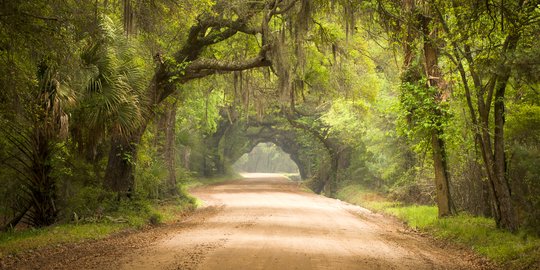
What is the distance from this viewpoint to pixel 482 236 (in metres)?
11.1

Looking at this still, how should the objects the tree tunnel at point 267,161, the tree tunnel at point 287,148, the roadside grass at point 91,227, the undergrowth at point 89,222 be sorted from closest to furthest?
the roadside grass at point 91,227
the undergrowth at point 89,222
the tree tunnel at point 287,148
the tree tunnel at point 267,161

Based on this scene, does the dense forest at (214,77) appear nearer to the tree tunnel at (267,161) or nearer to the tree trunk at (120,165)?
the tree trunk at (120,165)

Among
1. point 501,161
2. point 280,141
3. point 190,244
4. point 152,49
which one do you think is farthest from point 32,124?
point 280,141

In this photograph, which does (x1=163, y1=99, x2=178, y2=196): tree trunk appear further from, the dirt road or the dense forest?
the dirt road

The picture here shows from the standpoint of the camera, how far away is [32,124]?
10039 mm

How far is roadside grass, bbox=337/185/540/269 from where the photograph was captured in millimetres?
9008

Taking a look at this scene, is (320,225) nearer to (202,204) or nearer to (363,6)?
(363,6)

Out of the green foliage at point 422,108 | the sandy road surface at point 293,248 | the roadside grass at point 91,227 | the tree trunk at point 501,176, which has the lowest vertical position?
the sandy road surface at point 293,248

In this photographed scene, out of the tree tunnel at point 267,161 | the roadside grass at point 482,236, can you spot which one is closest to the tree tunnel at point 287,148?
the roadside grass at point 482,236

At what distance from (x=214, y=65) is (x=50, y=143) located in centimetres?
472

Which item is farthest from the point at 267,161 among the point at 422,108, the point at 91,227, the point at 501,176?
the point at 501,176

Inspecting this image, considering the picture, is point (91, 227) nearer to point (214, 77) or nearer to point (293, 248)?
point (293, 248)

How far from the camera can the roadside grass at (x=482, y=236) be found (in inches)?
355

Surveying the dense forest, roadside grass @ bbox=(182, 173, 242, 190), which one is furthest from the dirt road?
roadside grass @ bbox=(182, 173, 242, 190)
